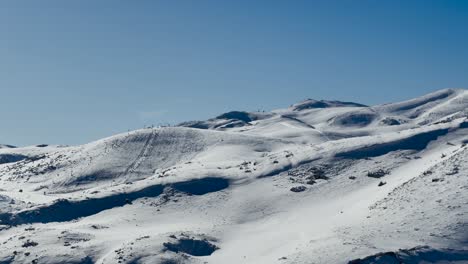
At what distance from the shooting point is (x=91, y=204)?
71062mm

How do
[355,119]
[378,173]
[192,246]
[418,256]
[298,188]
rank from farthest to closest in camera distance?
1. [355,119]
2. [378,173]
3. [298,188]
4. [192,246]
5. [418,256]

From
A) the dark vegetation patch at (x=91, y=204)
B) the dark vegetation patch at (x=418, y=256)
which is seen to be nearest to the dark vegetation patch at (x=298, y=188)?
the dark vegetation patch at (x=91, y=204)

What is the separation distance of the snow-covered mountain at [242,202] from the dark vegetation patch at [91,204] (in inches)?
Result: 5.7

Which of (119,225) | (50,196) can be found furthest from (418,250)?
(50,196)

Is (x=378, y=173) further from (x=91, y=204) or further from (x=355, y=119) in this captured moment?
(x=355, y=119)

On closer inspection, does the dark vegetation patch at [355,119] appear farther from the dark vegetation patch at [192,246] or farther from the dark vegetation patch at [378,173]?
the dark vegetation patch at [192,246]

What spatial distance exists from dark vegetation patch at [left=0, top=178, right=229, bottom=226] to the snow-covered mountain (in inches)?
5.7

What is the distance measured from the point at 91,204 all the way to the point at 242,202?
17.9 m

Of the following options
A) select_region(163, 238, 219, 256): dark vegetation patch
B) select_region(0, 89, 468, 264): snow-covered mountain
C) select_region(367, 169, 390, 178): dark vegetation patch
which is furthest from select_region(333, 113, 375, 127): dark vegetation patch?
select_region(163, 238, 219, 256): dark vegetation patch

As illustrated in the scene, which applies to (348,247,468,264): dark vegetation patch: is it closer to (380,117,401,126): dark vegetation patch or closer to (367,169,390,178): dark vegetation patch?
(367,169,390,178): dark vegetation patch

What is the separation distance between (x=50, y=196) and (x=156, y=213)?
66.3 ft

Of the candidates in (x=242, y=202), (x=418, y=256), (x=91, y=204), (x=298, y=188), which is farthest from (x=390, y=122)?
(x=418, y=256)

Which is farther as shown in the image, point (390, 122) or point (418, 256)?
point (390, 122)

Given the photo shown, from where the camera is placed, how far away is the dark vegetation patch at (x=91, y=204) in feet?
222
